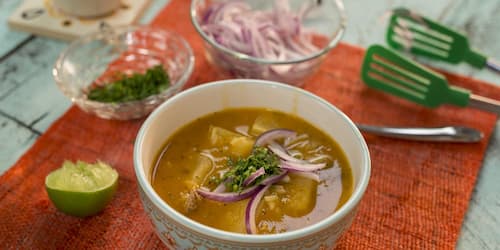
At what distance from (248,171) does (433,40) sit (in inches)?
46.0

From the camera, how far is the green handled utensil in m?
1.95

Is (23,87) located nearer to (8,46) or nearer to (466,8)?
(8,46)

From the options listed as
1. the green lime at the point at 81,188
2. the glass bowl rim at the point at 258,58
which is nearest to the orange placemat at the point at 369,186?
the green lime at the point at 81,188

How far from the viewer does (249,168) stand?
1382 millimetres

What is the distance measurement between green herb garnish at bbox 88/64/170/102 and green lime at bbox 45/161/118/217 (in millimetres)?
360

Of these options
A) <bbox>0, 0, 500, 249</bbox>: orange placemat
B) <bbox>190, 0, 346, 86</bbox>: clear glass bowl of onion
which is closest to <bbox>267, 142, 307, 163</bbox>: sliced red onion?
<bbox>0, 0, 500, 249</bbox>: orange placemat

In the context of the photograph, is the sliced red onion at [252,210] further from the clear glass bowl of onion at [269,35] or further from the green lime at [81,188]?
the clear glass bowl of onion at [269,35]

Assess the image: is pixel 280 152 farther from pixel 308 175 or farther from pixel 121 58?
pixel 121 58

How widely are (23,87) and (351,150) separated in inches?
48.4

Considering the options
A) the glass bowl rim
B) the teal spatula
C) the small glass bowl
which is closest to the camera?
the glass bowl rim

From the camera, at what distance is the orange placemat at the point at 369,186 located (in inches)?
60.6

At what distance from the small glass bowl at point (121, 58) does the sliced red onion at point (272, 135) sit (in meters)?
0.47

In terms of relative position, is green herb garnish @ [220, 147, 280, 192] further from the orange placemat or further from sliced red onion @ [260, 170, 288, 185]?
the orange placemat

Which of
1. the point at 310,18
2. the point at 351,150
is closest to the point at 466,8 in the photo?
the point at 310,18
